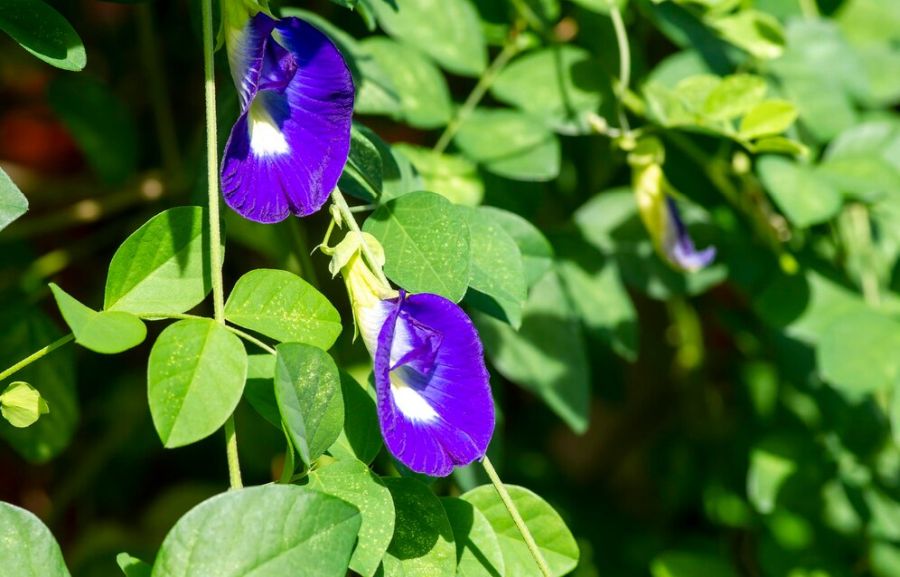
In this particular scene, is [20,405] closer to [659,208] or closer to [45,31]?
[45,31]

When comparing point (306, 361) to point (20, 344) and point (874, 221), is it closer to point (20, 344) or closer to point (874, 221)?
point (20, 344)

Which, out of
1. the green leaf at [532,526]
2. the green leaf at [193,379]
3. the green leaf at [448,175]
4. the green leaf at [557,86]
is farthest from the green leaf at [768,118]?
the green leaf at [193,379]

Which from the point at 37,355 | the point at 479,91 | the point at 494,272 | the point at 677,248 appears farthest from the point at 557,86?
the point at 37,355

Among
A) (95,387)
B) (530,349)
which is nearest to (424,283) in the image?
(530,349)

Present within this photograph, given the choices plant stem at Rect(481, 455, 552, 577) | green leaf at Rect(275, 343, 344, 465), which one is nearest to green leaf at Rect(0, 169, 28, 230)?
green leaf at Rect(275, 343, 344, 465)

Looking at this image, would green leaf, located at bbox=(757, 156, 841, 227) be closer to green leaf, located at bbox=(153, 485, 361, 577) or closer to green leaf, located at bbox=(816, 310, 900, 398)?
green leaf, located at bbox=(816, 310, 900, 398)

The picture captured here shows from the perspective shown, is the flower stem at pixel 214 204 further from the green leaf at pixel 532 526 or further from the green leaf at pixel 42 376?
the green leaf at pixel 42 376
